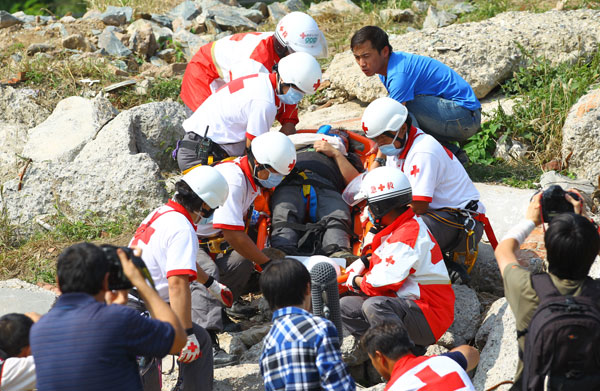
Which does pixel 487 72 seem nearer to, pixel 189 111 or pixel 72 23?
pixel 189 111

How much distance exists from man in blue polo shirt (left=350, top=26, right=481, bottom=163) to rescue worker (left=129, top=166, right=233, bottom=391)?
7.67ft

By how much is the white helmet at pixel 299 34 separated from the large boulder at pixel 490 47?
1.41m

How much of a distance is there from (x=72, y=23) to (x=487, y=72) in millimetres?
6145

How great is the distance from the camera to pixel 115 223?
7125 millimetres

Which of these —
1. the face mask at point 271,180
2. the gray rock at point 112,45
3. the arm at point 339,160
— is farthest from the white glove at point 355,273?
the gray rock at point 112,45

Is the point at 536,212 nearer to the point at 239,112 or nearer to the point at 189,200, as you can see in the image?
the point at 189,200

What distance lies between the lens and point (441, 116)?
692cm

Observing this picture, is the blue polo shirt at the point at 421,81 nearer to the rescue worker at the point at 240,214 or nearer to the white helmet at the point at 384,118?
the white helmet at the point at 384,118

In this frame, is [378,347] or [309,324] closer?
[309,324]

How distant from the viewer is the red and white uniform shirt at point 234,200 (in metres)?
5.48

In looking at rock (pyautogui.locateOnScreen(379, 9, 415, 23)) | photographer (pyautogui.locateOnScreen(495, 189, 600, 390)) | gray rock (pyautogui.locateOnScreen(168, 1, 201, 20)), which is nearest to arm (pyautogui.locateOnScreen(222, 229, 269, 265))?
photographer (pyautogui.locateOnScreen(495, 189, 600, 390))

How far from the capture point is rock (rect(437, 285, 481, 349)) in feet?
17.7

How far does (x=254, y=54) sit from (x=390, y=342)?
3.96 metres

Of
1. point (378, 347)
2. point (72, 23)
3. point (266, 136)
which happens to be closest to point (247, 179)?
point (266, 136)
